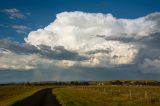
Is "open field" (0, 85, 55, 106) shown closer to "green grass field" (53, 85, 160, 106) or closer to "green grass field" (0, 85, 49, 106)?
"green grass field" (0, 85, 49, 106)

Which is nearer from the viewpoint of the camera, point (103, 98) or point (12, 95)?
point (103, 98)

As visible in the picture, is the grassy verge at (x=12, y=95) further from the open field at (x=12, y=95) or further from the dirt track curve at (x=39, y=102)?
the dirt track curve at (x=39, y=102)

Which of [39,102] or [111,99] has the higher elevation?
[111,99]

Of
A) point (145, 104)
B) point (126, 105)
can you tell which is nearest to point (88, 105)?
point (126, 105)

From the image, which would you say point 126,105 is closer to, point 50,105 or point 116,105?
point 116,105

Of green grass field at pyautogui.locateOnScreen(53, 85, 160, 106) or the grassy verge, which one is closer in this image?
green grass field at pyautogui.locateOnScreen(53, 85, 160, 106)

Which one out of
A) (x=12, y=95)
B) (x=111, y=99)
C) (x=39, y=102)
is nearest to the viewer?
(x=39, y=102)

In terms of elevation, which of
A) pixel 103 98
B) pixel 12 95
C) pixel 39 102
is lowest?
pixel 39 102

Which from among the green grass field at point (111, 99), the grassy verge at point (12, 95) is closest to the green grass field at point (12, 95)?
Answer: the grassy verge at point (12, 95)

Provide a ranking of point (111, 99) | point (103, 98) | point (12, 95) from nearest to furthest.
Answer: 1. point (111, 99)
2. point (103, 98)
3. point (12, 95)

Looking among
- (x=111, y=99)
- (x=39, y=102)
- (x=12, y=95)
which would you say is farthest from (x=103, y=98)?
(x=12, y=95)

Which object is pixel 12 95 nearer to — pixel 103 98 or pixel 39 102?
pixel 103 98

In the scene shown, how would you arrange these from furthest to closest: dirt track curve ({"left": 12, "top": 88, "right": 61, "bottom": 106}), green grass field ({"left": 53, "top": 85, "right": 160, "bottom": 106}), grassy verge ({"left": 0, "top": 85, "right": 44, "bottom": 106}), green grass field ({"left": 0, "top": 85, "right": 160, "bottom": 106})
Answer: grassy verge ({"left": 0, "top": 85, "right": 44, "bottom": 106}) < green grass field ({"left": 0, "top": 85, "right": 160, "bottom": 106}) < green grass field ({"left": 53, "top": 85, "right": 160, "bottom": 106}) < dirt track curve ({"left": 12, "top": 88, "right": 61, "bottom": 106})

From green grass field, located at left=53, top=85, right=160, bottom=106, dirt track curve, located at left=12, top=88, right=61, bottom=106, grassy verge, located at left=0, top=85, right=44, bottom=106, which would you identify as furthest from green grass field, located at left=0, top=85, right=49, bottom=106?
green grass field, located at left=53, top=85, right=160, bottom=106
